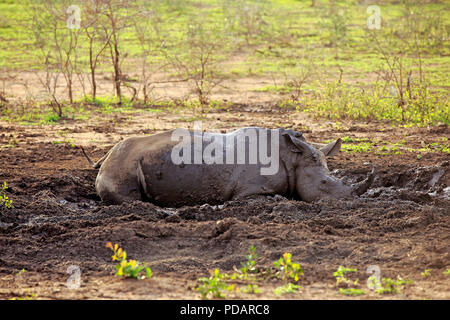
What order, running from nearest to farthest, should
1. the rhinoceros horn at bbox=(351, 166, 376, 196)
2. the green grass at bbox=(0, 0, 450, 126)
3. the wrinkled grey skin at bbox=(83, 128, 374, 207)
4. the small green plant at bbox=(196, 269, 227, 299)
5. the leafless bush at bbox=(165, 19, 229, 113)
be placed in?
the small green plant at bbox=(196, 269, 227, 299) → the rhinoceros horn at bbox=(351, 166, 376, 196) → the wrinkled grey skin at bbox=(83, 128, 374, 207) → the green grass at bbox=(0, 0, 450, 126) → the leafless bush at bbox=(165, 19, 229, 113)

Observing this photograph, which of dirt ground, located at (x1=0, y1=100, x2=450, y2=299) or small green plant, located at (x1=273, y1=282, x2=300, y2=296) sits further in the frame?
dirt ground, located at (x1=0, y1=100, x2=450, y2=299)

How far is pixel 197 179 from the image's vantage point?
6.94m

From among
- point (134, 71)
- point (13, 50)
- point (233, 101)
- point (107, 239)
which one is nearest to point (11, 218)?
point (107, 239)

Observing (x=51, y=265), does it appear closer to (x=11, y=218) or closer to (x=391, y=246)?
(x=11, y=218)

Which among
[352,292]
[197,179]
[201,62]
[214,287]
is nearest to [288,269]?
[352,292]

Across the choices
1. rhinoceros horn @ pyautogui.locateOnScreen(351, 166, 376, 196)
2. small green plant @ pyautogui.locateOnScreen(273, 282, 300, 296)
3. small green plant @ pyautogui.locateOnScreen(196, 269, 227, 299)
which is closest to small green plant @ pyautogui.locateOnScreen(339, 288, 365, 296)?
small green plant @ pyautogui.locateOnScreen(273, 282, 300, 296)

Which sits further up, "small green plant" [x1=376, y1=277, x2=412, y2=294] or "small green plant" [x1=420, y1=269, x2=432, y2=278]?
"small green plant" [x1=376, y1=277, x2=412, y2=294]

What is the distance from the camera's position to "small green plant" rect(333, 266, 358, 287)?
4496 mm

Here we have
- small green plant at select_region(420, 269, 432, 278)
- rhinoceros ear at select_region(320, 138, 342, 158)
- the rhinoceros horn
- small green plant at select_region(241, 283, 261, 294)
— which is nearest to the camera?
small green plant at select_region(241, 283, 261, 294)

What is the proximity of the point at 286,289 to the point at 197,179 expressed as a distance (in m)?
2.81

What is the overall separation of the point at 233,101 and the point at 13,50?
8.61 m

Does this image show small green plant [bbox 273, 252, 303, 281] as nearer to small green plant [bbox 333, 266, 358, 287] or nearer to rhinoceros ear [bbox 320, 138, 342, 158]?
small green plant [bbox 333, 266, 358, 287]

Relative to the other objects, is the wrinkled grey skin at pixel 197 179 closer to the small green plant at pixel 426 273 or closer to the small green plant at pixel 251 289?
the small green plant at pixel 426 273

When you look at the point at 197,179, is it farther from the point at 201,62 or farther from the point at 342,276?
the point at 201,62
